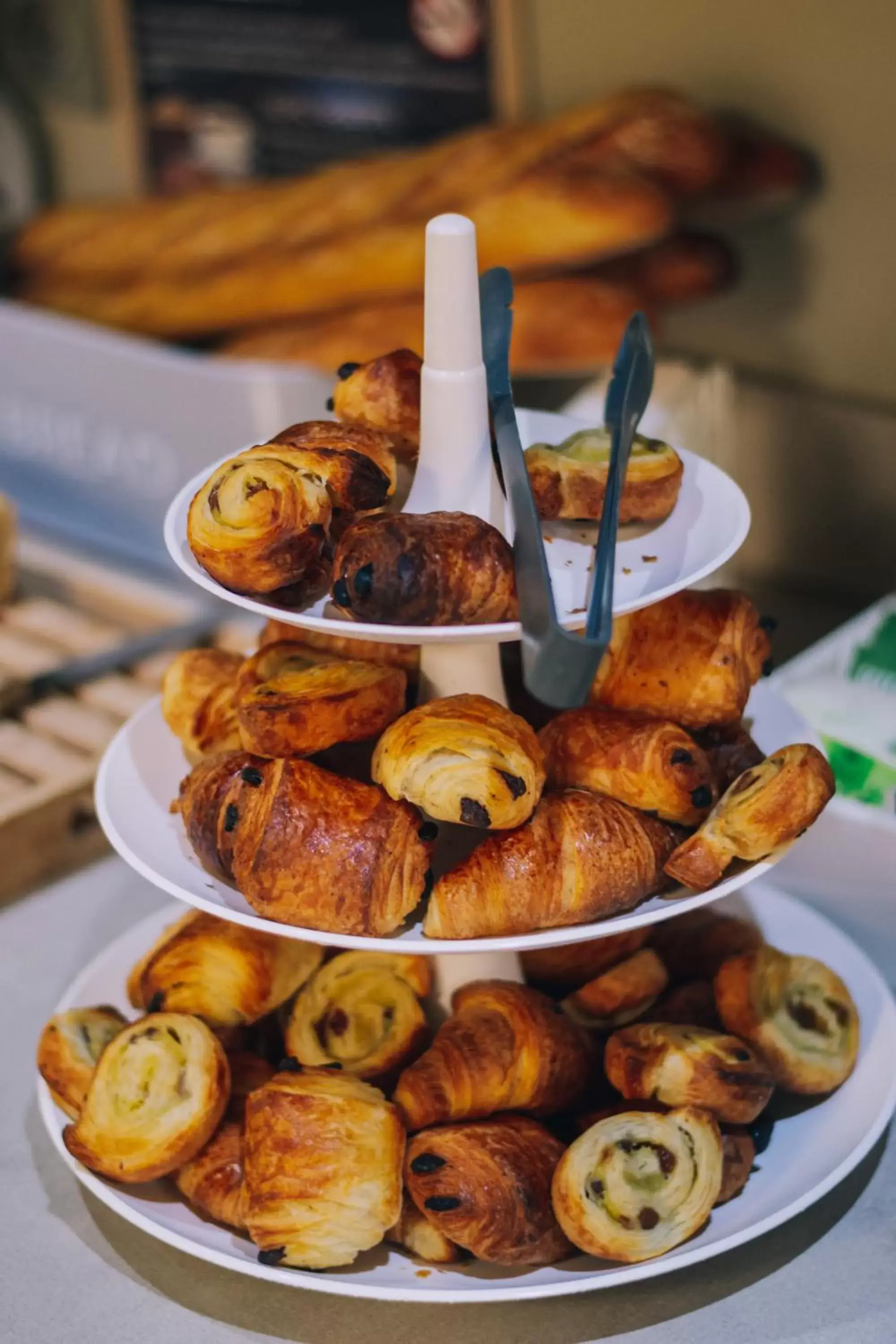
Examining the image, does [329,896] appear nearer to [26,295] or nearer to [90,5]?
[26,295]

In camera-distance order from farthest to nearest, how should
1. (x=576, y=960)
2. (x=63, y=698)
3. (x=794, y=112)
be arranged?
(x=794, y=112) → (x=63, y=698) → (x=576, y=960)

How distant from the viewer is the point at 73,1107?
799 mm

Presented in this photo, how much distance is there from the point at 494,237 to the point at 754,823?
0.84 m

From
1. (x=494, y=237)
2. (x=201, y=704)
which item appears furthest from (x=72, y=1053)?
(x=494, y=237)

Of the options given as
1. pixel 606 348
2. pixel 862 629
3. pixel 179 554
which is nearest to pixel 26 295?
pixel 606 348

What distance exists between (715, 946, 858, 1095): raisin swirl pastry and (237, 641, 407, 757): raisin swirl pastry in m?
0.24

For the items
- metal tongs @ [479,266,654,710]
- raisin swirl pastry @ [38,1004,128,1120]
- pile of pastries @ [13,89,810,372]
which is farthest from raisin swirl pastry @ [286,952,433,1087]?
pile of pastries @ [13,89,810,372]

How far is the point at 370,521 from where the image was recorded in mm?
656

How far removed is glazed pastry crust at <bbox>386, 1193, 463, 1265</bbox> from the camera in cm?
72

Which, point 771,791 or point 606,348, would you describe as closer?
point 771,791

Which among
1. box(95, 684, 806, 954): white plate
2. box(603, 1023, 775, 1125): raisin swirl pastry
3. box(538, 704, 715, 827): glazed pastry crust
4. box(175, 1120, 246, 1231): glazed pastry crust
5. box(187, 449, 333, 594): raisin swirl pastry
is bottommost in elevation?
box(175, 1120, 246, 1231): glazed pastry crust

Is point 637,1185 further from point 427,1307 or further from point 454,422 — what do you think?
point 454,422

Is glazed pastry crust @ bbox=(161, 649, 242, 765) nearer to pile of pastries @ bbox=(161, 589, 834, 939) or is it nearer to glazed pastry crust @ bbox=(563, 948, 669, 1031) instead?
pile of pastries @ bbox=(161, 589, 834, 939)

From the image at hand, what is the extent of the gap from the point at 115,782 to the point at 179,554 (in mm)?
179
